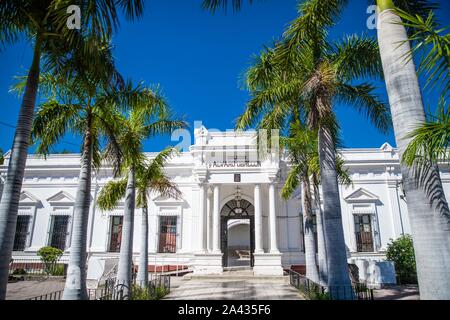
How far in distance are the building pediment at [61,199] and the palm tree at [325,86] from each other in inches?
557

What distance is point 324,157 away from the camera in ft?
24.3

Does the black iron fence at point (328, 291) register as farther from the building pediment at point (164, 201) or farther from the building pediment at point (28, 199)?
the building pediment at point (28, 199)

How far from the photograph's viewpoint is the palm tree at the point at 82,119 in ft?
19.7

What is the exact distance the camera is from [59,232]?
18.2m

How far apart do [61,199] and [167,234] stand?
721 cm

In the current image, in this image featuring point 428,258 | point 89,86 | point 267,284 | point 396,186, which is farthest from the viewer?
point 396,186

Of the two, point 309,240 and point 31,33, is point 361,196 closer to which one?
point 309,240

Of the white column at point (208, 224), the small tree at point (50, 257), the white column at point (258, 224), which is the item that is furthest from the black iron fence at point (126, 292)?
the small tree at point (50, 257)

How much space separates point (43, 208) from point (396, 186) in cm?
2162

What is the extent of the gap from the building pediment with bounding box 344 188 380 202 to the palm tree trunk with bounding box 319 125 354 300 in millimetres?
11350

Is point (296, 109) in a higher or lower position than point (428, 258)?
higher
